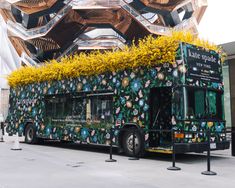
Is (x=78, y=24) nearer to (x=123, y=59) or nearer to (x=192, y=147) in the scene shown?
(x=123, y=59)

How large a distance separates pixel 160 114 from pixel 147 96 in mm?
780

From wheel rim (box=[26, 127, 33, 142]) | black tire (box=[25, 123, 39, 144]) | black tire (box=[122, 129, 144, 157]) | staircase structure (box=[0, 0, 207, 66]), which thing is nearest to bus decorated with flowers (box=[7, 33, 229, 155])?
black tire (box=[122, 129, 144, 157])

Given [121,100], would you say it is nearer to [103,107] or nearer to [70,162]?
[103,107]

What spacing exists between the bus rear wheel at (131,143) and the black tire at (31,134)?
6.46 m

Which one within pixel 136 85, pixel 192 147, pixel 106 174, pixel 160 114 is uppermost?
pixel 136 85

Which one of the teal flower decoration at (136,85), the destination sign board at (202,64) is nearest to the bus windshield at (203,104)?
the destination sign board at (202,64)

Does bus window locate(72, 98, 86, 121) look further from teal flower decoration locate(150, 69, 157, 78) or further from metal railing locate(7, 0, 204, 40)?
metal railing locate(7, 0, 204, 40)

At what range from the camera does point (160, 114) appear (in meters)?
11.8

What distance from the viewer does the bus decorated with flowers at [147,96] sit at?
10.8 metres

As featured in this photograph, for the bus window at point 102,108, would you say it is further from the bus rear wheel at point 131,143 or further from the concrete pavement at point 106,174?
the concrete pavement at point 106,174

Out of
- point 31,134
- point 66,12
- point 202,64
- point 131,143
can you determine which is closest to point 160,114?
point 131,143

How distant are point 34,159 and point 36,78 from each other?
22.7 feet

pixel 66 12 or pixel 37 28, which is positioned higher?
pixel 66 12

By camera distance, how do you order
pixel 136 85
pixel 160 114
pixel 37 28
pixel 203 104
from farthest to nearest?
pixel 37 28, pixel 136 85, pixel 160 114, pixel 203 104
